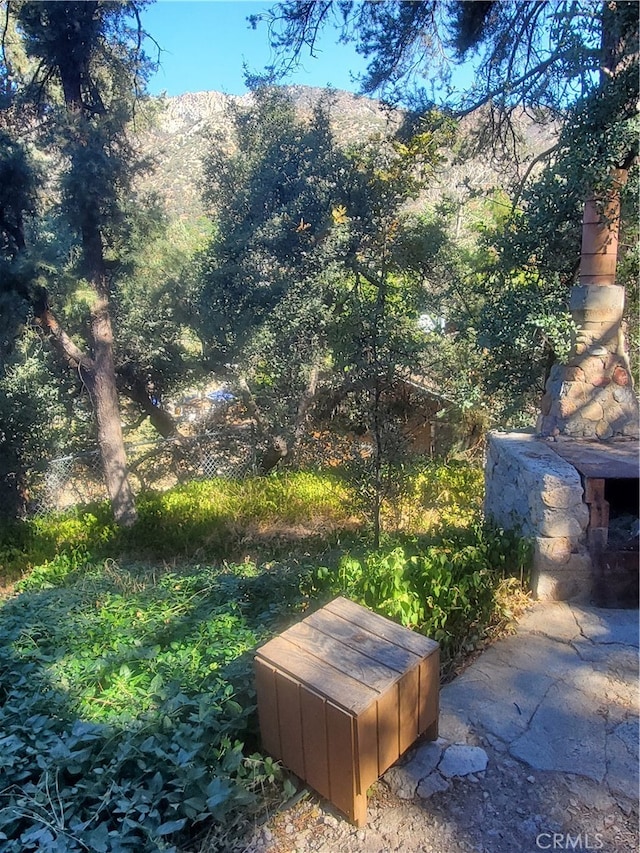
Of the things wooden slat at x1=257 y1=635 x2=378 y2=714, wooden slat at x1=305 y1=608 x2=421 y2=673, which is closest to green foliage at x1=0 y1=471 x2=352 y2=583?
wooden slat at x1=305 y1=608 x2=421 y2=673

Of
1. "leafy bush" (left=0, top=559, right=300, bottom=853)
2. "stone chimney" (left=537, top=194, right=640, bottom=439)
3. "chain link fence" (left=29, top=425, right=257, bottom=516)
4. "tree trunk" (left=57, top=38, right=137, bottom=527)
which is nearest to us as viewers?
"leafy bush" (left=0, top=559, right=300, bottom=853)

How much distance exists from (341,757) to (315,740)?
0.11 metres

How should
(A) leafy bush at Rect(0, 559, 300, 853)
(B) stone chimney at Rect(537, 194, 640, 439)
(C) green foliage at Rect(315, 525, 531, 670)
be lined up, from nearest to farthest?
(A) leafy bush at Rect(0, 559, 300, 853), (C) green foliage at Rect(315, 525, 531, 670), (B) stone chimney at Rect(537, 194, 640, 439)

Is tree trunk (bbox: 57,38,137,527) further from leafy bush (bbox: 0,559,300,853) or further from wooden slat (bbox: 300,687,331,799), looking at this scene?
wooden slat (bbox: 300,687,331,799)

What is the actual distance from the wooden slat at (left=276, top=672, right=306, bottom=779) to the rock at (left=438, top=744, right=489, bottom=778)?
558 mm

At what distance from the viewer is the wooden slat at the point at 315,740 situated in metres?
1.76

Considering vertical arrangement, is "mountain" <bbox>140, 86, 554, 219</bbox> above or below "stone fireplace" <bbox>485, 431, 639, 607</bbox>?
above

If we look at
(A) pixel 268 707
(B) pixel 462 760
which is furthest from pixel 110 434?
(B) pixel 462 760

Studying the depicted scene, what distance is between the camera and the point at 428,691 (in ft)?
6.54

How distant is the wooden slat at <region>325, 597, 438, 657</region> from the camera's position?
2.00m

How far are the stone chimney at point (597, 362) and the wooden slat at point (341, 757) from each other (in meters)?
3.14

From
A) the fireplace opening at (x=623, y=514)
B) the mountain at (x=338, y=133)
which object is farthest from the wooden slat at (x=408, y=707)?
the mountain at (x=338, y=133)

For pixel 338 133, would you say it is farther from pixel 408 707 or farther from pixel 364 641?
pixel 408 707

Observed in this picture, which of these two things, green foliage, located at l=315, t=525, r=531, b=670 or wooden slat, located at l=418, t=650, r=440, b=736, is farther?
green foliage, located at l=315, t=525, r=531, b=670
